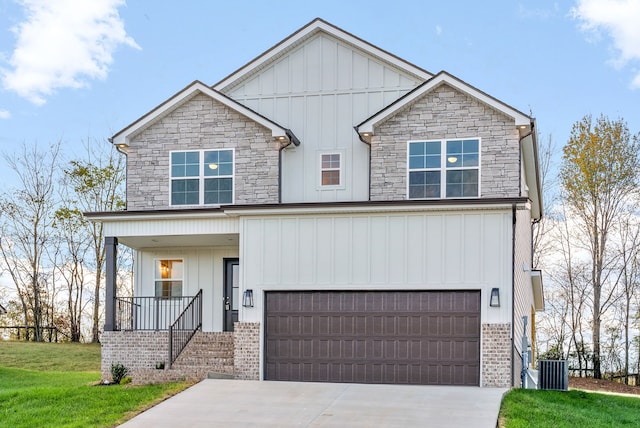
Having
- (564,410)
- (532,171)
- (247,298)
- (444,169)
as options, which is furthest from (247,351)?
(532,171)

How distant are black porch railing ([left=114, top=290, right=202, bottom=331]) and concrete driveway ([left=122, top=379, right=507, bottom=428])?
14.0 ft

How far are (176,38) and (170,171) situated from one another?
29.2 ft

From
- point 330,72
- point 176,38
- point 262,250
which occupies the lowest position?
point 262,250

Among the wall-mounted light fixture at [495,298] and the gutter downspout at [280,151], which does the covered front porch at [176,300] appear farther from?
the wall-mounted light fixture at [495,298]

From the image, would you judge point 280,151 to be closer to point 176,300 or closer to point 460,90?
point 460,90

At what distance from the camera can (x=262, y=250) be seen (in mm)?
16500

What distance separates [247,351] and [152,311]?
14.0 feet

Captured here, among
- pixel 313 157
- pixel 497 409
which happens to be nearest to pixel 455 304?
pixel 497 409

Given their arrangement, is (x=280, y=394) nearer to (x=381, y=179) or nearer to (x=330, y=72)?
(x=381, y=179)

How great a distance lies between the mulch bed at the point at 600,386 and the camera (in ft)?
84.3

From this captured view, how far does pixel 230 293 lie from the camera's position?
19.4 m

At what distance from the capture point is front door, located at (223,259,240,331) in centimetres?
1928

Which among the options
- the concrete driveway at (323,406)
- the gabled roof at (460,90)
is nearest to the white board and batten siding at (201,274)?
the concrete driveway at (323,406)

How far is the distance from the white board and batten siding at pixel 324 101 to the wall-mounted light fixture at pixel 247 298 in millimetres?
2889
